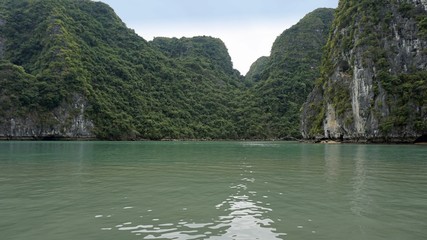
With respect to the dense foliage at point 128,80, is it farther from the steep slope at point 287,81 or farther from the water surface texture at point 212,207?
the water surface texture at point 212,207

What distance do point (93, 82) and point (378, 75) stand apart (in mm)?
85697

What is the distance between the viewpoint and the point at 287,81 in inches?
5822

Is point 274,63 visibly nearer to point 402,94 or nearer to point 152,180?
point 402,94

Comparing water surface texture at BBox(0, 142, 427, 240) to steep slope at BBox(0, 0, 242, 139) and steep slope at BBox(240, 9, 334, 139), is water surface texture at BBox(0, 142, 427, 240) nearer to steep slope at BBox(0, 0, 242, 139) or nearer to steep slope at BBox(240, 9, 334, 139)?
steep slope at BBox(0, 0, 242, 139)

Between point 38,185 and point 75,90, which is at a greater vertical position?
point 75,90

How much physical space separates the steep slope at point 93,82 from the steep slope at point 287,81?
10842mm

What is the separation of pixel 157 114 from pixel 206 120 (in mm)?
21464

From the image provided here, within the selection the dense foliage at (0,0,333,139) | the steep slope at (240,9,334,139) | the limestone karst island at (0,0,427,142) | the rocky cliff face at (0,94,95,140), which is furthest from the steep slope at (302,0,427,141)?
the rocky cliff face at (0,94,95,140)

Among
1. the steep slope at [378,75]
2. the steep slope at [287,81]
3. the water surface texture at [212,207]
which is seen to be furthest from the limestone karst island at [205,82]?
the water surface texture at [212,207]

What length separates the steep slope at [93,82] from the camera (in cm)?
9400

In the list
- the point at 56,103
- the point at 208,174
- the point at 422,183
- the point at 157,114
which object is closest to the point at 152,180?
the point at 208,174

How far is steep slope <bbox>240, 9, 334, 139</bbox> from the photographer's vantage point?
132m

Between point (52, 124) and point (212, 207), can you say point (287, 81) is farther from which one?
point (212, 207)

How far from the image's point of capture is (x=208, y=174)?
1677cm
